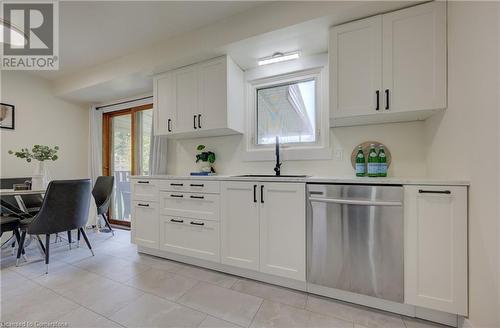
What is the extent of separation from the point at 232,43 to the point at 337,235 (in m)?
2.04

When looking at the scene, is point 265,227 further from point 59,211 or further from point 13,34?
point 13,34

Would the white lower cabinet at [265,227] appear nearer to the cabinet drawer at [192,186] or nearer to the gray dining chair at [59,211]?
the cabinet drawer at [192,186]

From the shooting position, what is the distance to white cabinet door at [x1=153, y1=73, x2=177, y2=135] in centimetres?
270

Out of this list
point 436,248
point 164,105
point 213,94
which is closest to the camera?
point 436,248

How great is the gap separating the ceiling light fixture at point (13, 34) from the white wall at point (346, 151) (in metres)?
2.13

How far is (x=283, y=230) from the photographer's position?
1.85 meters

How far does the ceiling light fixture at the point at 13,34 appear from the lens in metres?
2.09

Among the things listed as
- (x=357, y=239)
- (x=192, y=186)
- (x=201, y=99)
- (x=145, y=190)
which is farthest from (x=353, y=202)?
(x=145, y=190)

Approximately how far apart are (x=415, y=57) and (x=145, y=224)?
319cm

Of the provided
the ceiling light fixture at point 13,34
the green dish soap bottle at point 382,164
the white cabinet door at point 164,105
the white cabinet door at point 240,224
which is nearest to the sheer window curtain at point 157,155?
the white cabinet door at point 164,105

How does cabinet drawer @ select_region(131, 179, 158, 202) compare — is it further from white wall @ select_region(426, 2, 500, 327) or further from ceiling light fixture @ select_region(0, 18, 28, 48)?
white wall @ select_region(426, 2, 500, 327)

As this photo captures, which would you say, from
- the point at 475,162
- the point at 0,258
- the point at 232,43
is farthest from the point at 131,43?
the point at 475,162

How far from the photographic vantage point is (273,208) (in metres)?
1.89

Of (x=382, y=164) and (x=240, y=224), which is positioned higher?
(x=382, y=164)
